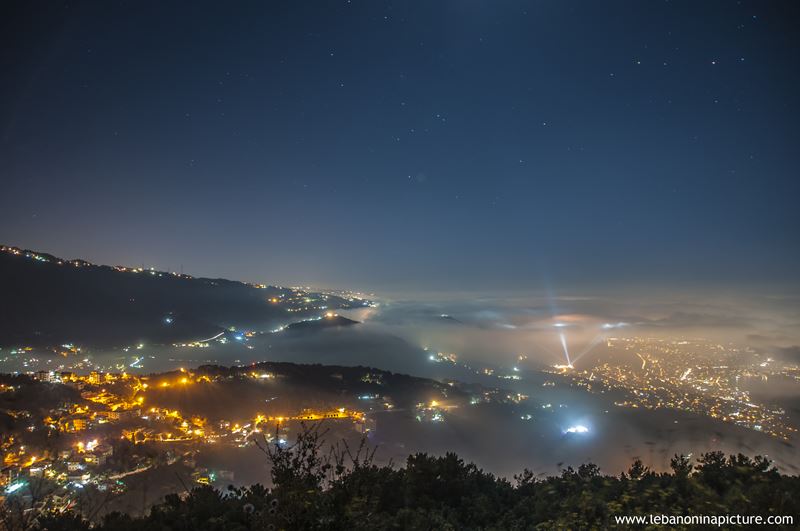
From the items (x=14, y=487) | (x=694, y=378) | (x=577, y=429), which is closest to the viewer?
(x=14, y=487)

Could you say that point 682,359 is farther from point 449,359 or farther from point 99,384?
point 99,384

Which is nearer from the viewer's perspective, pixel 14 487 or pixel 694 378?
pixel 14 487

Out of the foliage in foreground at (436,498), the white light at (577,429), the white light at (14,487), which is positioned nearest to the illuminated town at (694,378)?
the white light at (577,429)

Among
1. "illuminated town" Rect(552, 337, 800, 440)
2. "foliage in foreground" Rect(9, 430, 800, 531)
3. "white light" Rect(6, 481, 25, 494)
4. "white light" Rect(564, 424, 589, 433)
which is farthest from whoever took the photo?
"white light" Rect(564, 424, 589, 433)

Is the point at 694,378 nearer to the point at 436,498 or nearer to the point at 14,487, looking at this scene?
the point at 436,498

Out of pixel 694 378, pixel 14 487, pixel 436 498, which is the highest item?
pixel 436 498

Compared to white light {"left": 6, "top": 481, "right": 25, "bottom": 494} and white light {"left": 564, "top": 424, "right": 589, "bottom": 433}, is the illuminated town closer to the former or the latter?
white light {"left": 564, "top": 424, "right": 589, "bottom": 433}

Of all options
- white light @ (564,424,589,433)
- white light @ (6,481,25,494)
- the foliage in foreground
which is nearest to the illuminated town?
white light @ (564,424,589,433)

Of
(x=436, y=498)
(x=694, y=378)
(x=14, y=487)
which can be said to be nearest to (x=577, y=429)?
(x=694, y=378)
